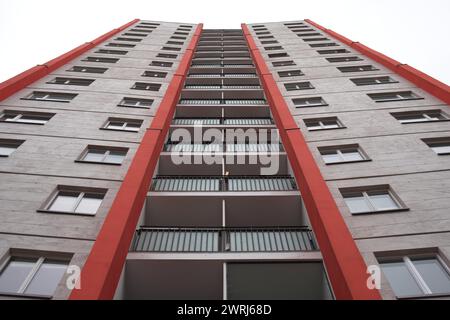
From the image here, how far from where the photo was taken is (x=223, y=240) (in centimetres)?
1076

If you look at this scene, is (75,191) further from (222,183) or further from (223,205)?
(222,183)

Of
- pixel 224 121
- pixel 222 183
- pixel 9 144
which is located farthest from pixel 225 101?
pixel 9 144

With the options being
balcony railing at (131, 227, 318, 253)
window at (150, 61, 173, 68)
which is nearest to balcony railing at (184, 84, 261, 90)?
window at (150, 61, 173, 68)

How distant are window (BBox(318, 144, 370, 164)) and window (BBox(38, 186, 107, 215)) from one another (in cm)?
813

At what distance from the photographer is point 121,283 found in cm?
934

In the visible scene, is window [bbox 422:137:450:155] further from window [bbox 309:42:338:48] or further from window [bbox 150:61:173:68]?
window [bbox 150:61:173:68]

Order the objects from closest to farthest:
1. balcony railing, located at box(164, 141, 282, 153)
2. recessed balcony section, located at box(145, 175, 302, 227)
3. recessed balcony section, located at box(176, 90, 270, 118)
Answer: recessed balcony section, located at box(145, 175, 302, 227) < balcony railing, located at box(164, 141, 282, 153) < recessed balcony section, located at box(176, 90, 270, 118)

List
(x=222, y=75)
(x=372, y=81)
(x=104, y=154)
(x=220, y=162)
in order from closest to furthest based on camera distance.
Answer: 1. (x=104, y=154)
2. (x=220, y=162)
3. (x=372, y=81)
4. (x=222, y=75)

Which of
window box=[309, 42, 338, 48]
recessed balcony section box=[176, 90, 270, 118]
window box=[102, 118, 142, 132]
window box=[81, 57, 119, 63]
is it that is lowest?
window box=[102, 118, 142, 132]

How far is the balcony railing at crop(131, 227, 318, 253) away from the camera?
10.4m

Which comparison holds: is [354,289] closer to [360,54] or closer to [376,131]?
[376,131]

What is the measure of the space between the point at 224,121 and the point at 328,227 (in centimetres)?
1070

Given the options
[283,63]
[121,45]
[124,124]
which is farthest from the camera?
[121,45]

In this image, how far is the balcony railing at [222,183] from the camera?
13.4 meters
